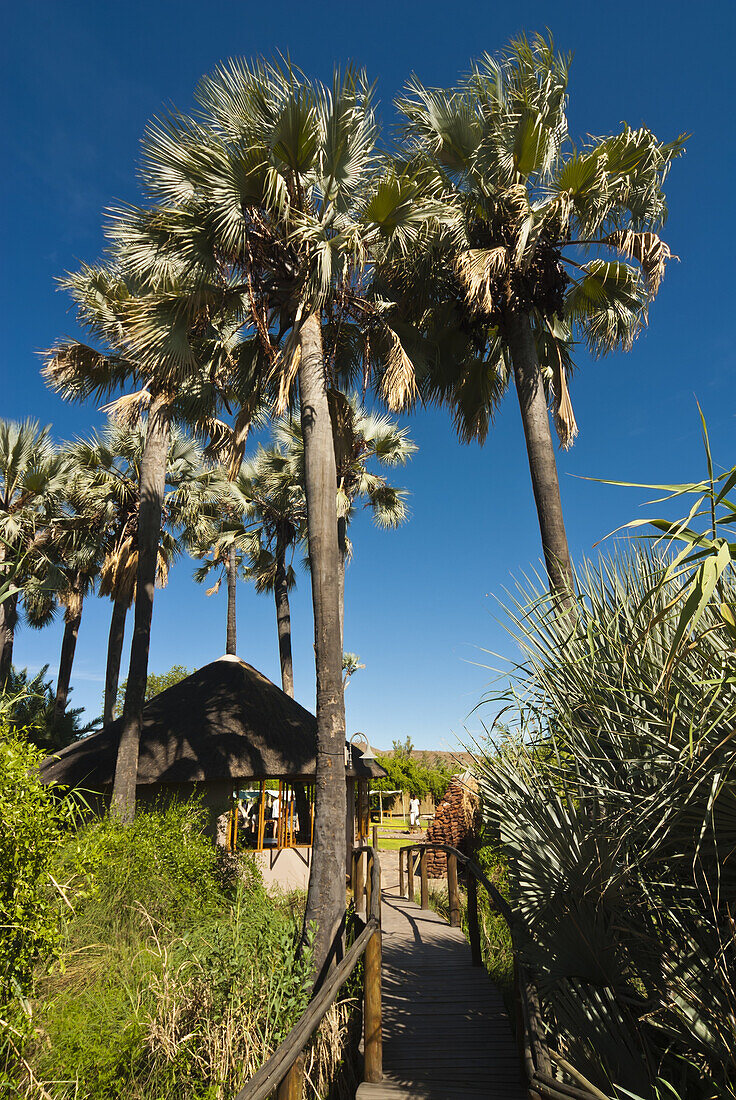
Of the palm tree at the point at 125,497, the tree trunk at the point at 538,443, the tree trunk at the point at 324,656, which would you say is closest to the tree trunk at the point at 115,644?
the palm tree at the point at 125,497

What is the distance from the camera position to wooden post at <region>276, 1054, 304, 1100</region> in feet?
9.78

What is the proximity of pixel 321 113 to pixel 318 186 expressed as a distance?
795mm

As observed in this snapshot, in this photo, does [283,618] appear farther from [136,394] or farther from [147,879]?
[147,879]

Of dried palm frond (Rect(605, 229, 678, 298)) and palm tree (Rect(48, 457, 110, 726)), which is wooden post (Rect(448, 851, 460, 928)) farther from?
palm tree (Rect(48, 457, 110, 726))

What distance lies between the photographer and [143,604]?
1195 cm

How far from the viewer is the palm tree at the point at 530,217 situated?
319 inches

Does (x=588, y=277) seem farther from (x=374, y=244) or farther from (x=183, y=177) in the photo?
(x=183, y=177)

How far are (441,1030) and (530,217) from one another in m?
8.98

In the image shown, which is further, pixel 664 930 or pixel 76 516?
pixel 76 516

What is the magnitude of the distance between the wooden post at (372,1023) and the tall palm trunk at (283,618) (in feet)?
47.1

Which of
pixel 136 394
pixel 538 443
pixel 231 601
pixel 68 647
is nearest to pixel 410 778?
pixel 231 601

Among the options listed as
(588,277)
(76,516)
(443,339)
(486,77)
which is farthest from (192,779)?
(486,77)

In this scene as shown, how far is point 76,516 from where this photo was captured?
16500mm

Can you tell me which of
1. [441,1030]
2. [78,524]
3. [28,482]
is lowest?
[441,1030]
